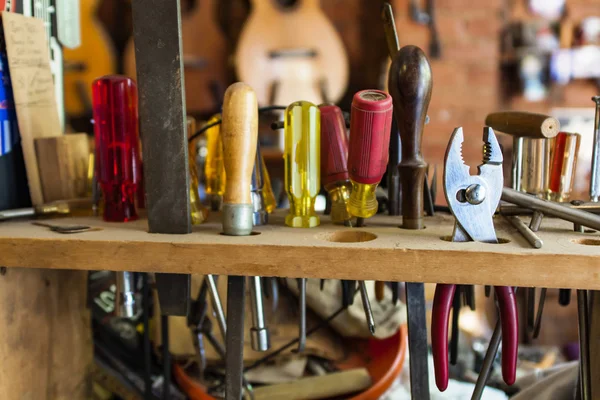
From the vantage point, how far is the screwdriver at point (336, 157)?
1.91 feet

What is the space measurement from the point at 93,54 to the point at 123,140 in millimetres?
1633

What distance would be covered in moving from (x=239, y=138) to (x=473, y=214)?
23 centimetres

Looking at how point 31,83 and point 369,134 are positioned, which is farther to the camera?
point 31,83

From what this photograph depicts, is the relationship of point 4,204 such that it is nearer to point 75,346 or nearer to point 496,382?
point 75,346

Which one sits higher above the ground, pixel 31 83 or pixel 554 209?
pixel 31 83

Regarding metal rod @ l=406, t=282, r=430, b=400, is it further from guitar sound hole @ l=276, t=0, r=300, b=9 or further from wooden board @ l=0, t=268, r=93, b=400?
guitar sound hole @ l=276, t=0, r=300, b=9

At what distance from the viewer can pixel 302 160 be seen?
56 cm

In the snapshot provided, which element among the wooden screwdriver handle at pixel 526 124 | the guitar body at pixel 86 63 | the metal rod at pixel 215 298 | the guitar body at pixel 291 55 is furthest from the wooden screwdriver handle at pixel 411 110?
the guitar body at pixel 86 63

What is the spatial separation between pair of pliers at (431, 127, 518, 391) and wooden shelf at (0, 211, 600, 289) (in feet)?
0.08

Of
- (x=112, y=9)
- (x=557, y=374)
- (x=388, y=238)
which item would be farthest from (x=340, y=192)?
(x=112, y=9)

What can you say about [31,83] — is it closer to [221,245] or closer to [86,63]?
[221,245]

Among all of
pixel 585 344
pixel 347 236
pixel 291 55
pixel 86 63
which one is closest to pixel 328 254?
pixel 347 236

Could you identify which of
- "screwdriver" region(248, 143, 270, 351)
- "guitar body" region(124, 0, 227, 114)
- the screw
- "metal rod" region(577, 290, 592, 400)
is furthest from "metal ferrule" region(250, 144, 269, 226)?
"guitar body" region(124, 0, 227, 114)

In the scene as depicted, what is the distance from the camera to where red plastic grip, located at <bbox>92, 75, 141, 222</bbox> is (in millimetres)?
595
